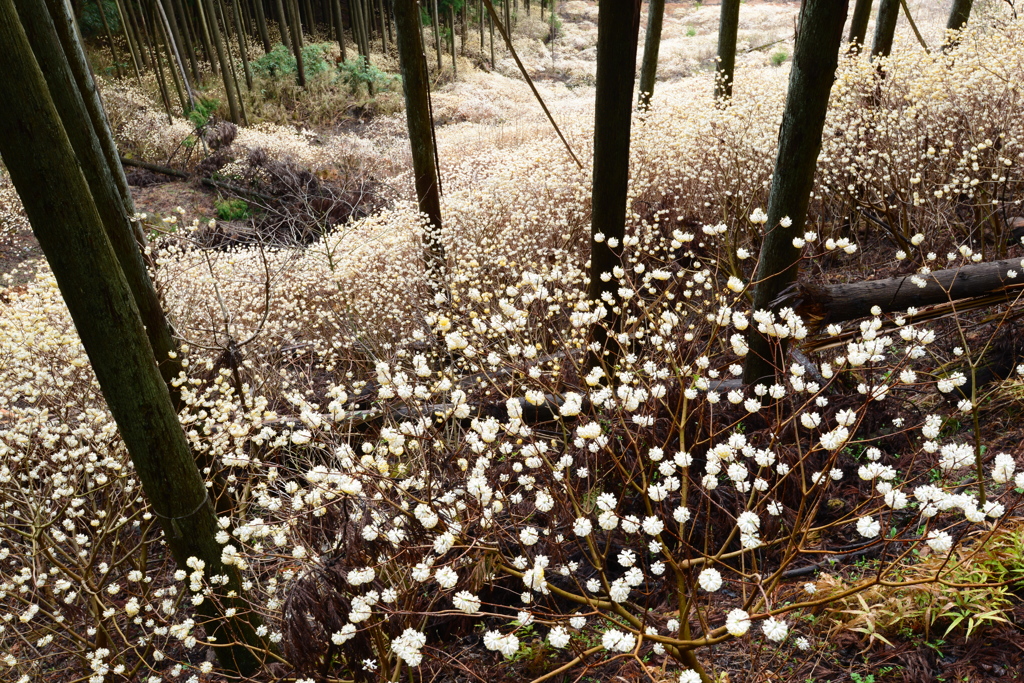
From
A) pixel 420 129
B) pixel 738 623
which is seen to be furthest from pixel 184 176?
pixel 738 623

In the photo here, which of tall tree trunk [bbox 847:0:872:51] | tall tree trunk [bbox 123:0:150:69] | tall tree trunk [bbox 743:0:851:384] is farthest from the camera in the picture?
tall tree trunk [bbox 123:0:150:69]

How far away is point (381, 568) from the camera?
2.77 m

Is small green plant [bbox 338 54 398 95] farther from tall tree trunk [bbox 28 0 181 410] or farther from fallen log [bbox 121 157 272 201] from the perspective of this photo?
tall tree trunk [bbox 28 0 181 410]

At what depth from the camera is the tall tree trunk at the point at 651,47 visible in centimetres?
998

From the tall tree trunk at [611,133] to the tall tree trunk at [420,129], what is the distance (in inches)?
71.4

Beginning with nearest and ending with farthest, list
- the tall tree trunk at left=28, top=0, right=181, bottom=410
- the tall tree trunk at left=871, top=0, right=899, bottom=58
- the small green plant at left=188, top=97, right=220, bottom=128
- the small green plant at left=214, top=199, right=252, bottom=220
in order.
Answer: the tall tree trunk at left=28, top=0, right=181, bottom=410
the tall tree trunk at left=871, top=0, right=899, bottom=58
the small green plant at left=214, top=199, right=252, bottom=220
the small green plant at left=188, top=97, right=220, bottom=128

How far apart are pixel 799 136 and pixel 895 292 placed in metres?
1.10

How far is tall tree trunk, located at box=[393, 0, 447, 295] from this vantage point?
5488 mm

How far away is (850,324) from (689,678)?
3593 millimetres

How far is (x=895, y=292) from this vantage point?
3.43 m

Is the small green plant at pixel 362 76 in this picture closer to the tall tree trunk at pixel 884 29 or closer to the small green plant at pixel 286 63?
the small green plant at pixel 286 63

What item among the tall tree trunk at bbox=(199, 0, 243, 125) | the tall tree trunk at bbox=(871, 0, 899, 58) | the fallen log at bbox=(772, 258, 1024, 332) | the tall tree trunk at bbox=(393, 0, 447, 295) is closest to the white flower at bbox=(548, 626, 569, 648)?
the fallen log at bbox=(772, 258, 1024, 332)

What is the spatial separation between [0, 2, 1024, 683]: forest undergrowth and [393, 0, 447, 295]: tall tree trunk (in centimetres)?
30

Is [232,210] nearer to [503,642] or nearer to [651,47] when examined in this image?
[651,47]
